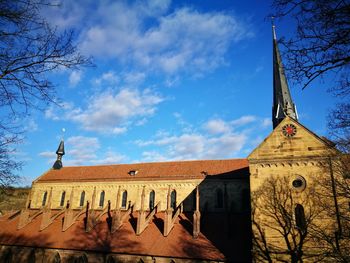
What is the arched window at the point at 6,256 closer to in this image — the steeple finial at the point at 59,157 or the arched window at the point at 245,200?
the steeple finial at the point at 59,157

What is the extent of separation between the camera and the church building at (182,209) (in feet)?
64.9

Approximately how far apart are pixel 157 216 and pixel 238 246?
941cm

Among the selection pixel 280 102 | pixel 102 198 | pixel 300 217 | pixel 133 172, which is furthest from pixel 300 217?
pixel 102 198

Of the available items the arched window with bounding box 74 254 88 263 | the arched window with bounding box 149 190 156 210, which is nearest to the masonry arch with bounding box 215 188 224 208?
the arched window with bounding box 149 190 156 210

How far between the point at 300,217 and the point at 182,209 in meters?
12.4

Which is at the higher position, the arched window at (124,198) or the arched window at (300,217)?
the arched window at (124,198)

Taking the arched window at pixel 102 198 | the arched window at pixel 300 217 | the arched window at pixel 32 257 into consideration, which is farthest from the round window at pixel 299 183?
the arched window at pixel 32 257

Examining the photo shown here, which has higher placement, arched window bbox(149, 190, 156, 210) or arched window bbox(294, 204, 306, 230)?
arched window bbox(149, 190, 156, 210)

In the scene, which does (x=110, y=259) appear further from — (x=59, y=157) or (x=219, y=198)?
(x=59, y=157)

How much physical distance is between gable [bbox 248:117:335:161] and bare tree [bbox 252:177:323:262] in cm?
192

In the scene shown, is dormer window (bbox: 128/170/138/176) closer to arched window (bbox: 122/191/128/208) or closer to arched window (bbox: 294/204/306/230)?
arched window (bbox: 122/191/128/208)

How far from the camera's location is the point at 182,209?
2825 cm

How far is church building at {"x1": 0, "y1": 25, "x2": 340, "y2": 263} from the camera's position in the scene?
1978 cm

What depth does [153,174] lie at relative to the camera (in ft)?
109
